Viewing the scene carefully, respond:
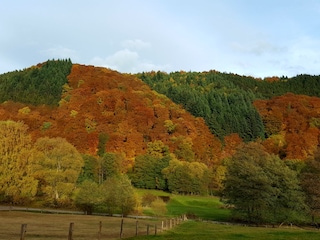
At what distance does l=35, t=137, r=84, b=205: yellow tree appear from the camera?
Answer: 232 feet

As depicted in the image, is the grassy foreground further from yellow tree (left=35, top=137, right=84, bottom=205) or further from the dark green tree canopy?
yellow tree (left=35, top=137, right=84, bottom=205)

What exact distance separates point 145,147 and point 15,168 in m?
71.8

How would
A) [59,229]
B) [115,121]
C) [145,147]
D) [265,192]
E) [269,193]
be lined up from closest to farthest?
[59,229] → [265,192] → [269,193] → [145,147] → [115,121]

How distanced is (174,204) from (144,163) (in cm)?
2992

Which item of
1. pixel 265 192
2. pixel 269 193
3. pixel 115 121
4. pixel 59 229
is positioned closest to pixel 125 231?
pixel 59 229

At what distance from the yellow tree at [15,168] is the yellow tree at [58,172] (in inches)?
87.6

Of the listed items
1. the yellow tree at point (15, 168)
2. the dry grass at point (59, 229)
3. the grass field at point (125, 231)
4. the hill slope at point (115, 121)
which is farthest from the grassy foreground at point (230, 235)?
the hill slope at point (115, 121)

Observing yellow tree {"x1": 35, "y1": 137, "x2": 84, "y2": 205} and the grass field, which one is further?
yellow tree {"x1": 35, "y1": 137, "x2": 84, "y2": 205}

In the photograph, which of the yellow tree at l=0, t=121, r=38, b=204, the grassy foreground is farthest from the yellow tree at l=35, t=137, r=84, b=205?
the grassy foreground

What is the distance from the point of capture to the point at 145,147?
13762 cm

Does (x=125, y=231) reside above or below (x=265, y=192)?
below

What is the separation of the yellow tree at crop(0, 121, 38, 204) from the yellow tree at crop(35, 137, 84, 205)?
223 centimetres

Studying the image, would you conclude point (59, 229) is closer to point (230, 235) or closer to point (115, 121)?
point (230, 235)

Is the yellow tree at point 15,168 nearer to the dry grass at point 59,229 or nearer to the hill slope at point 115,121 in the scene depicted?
the dry grass at point 59,229
